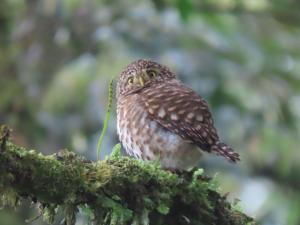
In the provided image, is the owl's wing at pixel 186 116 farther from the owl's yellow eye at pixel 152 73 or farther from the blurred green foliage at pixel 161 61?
the blurred green foliage at pixel 161 61

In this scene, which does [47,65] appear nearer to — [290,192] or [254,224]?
[290,192]

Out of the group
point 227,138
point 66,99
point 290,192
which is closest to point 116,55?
point 66,99

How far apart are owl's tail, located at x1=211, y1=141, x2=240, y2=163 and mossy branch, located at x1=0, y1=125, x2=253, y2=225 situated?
19.7 inches

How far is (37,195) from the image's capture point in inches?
116

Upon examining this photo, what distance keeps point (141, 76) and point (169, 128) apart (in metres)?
0.78

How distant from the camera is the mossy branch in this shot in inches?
114

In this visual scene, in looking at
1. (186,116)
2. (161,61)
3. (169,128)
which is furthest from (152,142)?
(161,61)

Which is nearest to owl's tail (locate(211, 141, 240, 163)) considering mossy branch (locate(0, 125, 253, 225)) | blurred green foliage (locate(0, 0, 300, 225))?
mossy branch (locate(0, 125, 253, 225))

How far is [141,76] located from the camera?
16.0 ft

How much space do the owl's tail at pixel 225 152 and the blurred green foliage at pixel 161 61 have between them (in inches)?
134

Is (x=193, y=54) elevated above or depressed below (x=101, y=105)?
above

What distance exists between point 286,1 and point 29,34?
237cm

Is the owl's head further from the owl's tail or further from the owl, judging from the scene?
the owl's tail

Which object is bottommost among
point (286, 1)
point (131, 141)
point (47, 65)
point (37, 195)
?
point (37, 195)
